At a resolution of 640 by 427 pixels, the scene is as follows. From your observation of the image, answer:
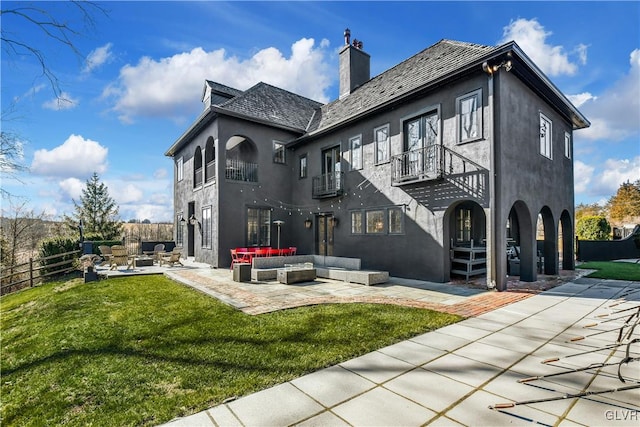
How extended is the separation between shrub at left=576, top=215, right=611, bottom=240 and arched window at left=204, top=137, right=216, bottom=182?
70.8 feet

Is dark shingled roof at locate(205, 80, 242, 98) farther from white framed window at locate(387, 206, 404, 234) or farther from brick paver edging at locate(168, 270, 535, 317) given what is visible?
brick paver edging at locate(168, 270, 535, 317)

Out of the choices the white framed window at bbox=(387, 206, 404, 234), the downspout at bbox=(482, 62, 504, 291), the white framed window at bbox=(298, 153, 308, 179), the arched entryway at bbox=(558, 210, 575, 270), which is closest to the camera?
the downspout at bbox=(482, 62, 504, 291)

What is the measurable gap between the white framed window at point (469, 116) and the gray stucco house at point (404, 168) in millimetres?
34

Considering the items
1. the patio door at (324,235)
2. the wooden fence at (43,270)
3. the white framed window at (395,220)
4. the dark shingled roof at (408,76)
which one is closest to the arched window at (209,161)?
the dark shingled roof at (408,76)

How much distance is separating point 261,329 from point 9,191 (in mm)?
6728

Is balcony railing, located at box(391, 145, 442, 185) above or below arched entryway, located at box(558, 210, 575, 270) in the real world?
above

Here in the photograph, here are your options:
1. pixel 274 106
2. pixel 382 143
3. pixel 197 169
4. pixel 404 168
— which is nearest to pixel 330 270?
pixel 404 168

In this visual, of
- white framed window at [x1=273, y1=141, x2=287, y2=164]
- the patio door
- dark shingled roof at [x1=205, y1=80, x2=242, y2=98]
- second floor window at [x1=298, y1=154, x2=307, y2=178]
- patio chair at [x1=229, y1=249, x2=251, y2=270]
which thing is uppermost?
dark shingled roof at [x1=205, y1=80, x2=242, y2=98]

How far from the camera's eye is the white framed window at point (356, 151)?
477 inches

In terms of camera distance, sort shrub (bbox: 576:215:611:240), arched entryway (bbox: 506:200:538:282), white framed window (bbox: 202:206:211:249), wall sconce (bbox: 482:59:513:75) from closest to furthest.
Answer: wall sconce (bbox: 482:59:513:75) < arched entryway (bbox: 506:200:538:282) < white framed window (bbox: 202:206:211:249) < shrub (bbox: 576:215:611:240)

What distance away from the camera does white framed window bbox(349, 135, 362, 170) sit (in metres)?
12.1

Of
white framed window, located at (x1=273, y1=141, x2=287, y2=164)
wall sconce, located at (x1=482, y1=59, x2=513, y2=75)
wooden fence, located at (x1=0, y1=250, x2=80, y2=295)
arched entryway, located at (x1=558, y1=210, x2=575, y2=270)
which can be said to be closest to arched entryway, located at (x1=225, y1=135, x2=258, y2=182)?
white framed window, located at (x1=273, y1=141, x2=287, y2=164)

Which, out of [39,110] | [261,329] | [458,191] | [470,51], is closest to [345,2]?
[470,51]

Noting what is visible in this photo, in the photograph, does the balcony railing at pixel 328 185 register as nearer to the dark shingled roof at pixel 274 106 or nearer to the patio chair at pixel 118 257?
the dark shingled roof at pixel 274 106
